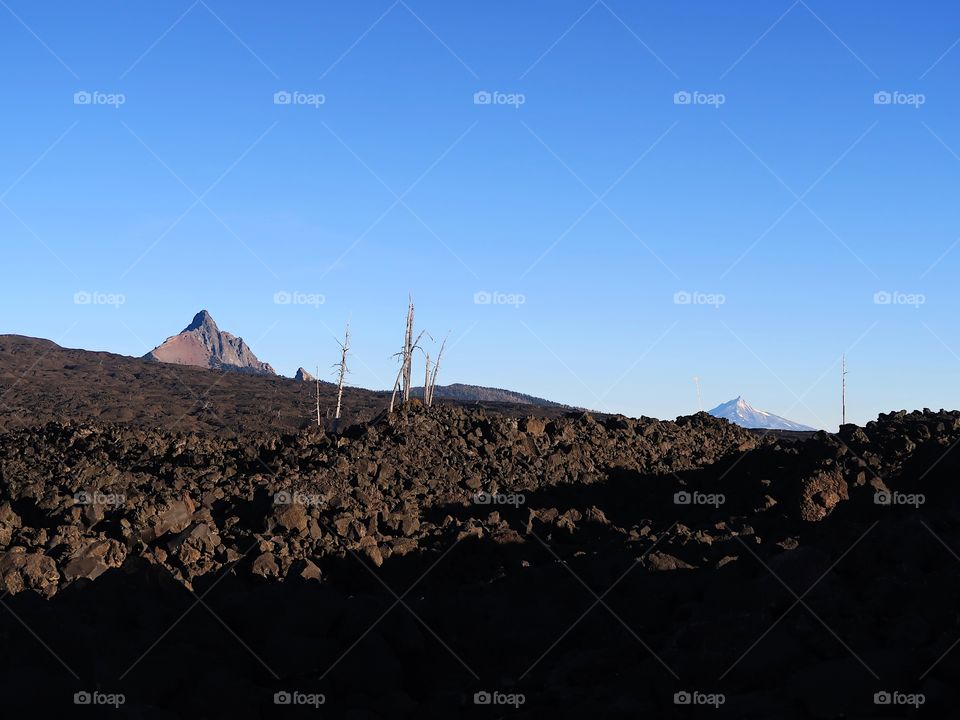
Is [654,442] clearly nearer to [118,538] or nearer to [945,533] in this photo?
[945,533]

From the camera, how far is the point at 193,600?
12195 millimetres

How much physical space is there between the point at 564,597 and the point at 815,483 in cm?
678

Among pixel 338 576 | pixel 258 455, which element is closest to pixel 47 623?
pixel 338 576
